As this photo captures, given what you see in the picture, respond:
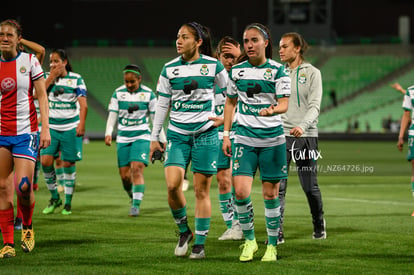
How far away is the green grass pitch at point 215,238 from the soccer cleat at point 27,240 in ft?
0.24

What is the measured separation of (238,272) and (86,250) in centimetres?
207

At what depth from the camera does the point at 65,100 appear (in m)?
12.1

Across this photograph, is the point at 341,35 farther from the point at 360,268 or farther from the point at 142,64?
the point at 360,268

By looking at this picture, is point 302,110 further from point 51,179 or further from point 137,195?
point 51,179

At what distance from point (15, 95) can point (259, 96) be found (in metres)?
2.52

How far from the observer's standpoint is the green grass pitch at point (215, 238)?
7.18m

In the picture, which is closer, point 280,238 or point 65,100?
point 280,238

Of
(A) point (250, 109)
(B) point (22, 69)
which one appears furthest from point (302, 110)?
(B) point (22, 69)

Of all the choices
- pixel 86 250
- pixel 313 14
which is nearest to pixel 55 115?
pixel 86 250

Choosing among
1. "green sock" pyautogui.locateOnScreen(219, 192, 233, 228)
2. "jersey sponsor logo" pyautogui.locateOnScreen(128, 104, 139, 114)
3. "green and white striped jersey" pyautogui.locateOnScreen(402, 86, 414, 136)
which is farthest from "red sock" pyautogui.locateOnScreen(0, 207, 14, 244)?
"green and white striped jersey" pyautogui.locateOnScreen(402, 86, 414, 136)

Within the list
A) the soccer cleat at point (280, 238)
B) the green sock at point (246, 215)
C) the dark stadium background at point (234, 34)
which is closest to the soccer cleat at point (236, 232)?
the soccer cleat at point (280, 238)

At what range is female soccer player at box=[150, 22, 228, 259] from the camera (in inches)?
301

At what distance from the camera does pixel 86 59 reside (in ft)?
170

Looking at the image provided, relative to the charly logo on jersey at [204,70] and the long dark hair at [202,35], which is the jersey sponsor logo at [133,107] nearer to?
the long dark hair at [202,35]
